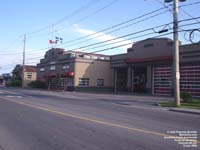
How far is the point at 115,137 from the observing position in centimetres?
934

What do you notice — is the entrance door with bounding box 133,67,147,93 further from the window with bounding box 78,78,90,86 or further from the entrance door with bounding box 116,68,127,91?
the window with bounding box 78,78,90,86

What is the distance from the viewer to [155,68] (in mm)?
47719

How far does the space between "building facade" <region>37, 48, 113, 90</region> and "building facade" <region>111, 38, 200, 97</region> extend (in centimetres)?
342

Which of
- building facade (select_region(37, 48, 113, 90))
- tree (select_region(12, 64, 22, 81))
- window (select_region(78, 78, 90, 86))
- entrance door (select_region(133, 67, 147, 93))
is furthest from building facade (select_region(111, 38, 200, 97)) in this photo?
tree (select_region(12, 64, 22, 81))

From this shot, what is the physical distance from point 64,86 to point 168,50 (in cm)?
2585

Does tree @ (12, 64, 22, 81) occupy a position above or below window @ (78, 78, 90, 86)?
above

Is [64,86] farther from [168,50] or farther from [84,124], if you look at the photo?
[84,124]

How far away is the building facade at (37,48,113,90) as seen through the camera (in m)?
59.2

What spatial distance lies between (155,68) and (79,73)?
17648 mm

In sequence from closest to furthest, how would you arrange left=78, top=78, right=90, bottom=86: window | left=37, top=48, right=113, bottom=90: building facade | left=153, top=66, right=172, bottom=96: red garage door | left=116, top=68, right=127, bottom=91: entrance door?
left=153, top=66, right=172, bottom=96: red garage door, left=37, top=48, right=113, bottom=90: building facade, left=78, top=78, right=90, bottom=86: window, left=116, top=68, right=127, bottom=91: entrance door

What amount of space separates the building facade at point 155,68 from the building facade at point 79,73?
11.2 ft

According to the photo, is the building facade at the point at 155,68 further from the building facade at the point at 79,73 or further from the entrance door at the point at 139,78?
the building facade at the point at 79,73

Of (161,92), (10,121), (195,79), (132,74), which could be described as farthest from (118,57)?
(10,121)

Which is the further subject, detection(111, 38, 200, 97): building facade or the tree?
the tree
